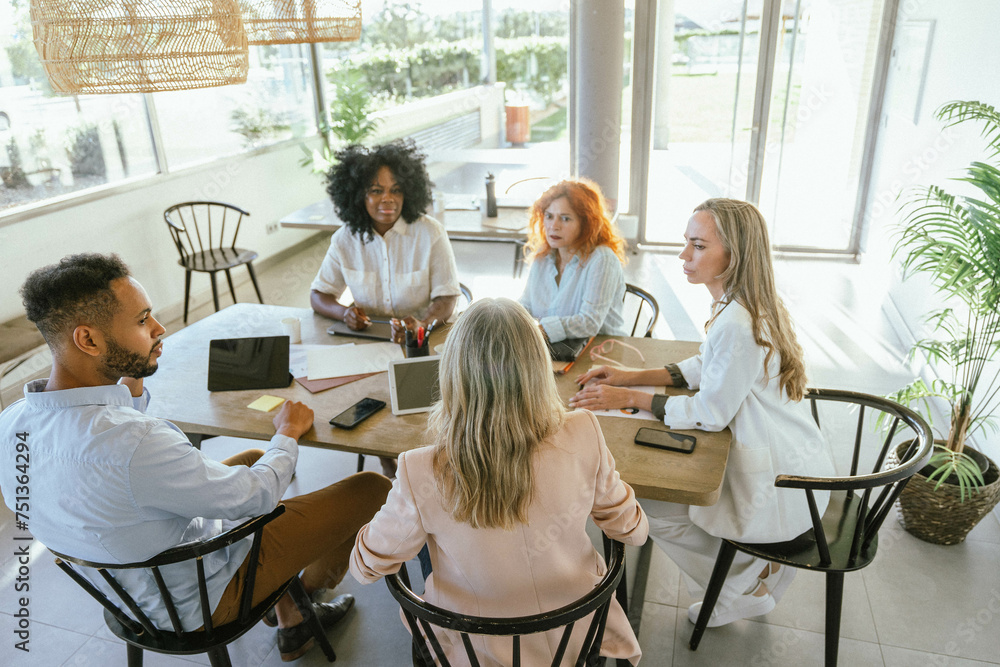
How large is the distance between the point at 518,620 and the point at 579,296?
5.07 feet

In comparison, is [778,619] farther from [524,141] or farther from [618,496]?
[524,141]

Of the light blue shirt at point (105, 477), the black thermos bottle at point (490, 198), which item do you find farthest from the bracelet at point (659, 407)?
the black thermos bottle at point (490, 198)

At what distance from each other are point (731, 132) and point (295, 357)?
178 inches

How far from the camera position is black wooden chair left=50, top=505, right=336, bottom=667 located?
1562 mm

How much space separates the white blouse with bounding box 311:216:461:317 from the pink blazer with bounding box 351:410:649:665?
1580mm

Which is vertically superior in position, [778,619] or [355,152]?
[355,152]

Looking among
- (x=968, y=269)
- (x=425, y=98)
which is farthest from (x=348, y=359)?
(x=425, y=98)

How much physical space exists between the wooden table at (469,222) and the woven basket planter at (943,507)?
2.35 m

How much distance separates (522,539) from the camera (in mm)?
1418

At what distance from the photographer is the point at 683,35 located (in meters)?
5.56

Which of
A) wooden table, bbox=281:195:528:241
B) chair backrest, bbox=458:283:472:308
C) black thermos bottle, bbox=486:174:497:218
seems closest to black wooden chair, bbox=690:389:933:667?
chair backrest, bbox=458:283:472:308

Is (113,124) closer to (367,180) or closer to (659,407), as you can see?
(367,180)

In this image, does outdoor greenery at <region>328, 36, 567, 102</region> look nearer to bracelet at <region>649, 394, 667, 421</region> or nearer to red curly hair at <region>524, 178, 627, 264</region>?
red curly hair at <region>524, 178, 627, 264</region>

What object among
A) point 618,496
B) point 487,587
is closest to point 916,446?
point 618,496
